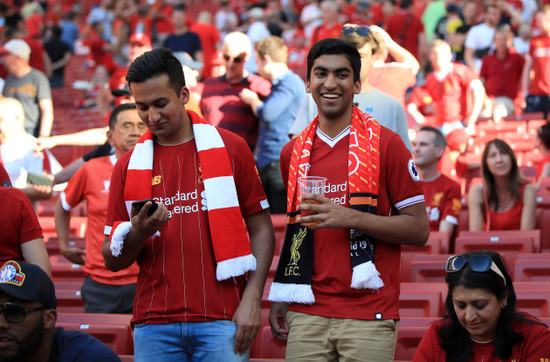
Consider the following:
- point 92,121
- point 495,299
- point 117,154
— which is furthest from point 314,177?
point 92,121

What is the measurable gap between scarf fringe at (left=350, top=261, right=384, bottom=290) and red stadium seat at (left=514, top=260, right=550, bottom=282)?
2.30 m

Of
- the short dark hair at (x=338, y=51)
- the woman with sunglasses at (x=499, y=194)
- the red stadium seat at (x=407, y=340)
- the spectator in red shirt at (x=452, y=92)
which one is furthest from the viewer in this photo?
the spectator in red shirt at (x=452, y=92)

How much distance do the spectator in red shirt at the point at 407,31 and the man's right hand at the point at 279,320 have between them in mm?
10895

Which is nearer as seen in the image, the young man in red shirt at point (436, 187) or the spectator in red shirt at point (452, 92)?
the young man in red shirt at point (436, 187)

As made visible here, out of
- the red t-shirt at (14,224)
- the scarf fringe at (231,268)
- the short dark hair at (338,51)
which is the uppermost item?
the short dark hair at (338,51)

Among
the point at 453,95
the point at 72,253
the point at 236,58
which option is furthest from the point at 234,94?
the point at 453,95

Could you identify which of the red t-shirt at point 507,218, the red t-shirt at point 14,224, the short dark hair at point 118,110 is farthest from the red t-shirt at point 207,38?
the red t-shirt at point 14,224

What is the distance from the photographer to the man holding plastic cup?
3189 millimetres

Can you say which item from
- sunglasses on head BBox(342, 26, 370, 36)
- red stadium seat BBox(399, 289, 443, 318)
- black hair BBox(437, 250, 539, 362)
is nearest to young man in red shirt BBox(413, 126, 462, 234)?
red stadium seat BBox(399, 289, 443, 318)

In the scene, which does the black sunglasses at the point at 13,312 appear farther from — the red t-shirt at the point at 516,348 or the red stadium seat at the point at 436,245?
the red stadium seat at the point at 436,245

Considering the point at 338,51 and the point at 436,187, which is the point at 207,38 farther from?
the point at 338,51

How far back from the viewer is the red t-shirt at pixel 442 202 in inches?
258

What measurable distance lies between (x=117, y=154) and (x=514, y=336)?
282 cm

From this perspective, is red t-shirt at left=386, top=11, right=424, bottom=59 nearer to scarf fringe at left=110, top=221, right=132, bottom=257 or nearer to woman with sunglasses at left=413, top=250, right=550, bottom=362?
woman with sunglasses at left=413, top=250, right=550, bottom=362
